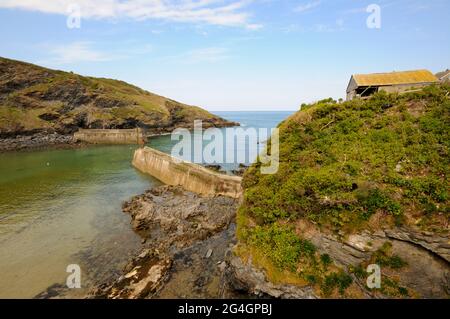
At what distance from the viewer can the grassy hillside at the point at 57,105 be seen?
225ft

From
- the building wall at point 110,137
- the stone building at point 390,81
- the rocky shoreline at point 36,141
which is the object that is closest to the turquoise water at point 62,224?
the rocky shoreline at point 36,141

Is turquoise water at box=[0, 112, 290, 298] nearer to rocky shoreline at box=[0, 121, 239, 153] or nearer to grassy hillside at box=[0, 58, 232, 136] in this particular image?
rocky shoreline at box=[0, 121, 239, 153]

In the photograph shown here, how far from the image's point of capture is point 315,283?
12117mm

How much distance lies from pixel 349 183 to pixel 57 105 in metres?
87.8

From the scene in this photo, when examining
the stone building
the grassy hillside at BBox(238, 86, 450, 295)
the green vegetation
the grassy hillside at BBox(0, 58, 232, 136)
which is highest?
the grassy hillside at BBox(0, 58, 232, 136)

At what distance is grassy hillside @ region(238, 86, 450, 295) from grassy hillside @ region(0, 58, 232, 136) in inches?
2958

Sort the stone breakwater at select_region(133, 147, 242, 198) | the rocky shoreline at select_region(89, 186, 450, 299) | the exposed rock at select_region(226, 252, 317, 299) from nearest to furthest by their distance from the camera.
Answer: the rocky shoreline at select_region(89, 186, 450, 299) → the exposed rock at select_region(226, 252, 317, 299) → the stone breakwater at select_region(133, 147, 242, 198)

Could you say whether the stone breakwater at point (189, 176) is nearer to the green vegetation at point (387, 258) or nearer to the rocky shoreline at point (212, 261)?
the rocky shoreline at point (212, 261)

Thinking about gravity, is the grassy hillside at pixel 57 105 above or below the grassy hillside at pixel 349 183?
above

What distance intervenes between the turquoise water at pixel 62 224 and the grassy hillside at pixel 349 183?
34.3 ft

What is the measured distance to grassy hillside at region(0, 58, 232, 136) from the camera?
68.6 meters

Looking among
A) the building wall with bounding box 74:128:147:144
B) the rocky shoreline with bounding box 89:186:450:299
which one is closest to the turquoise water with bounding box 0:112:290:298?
the rocky shoreline with bounding box 89:186:450:299

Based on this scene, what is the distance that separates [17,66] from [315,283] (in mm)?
100501
